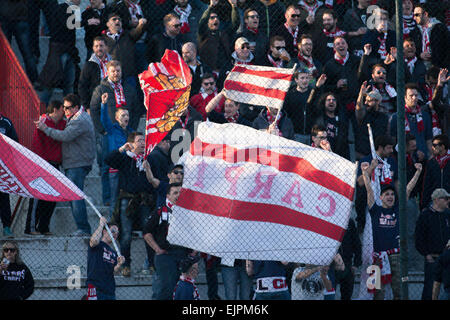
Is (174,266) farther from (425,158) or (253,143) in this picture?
(425,158)

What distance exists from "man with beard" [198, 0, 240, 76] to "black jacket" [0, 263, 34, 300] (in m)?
4.36

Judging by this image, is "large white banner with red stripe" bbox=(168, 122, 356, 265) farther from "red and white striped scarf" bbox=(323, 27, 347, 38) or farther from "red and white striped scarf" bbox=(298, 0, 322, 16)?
"red and white striped scarf" bbox=(298, 0, 322, 16)

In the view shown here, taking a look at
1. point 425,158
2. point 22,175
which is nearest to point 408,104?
point 425,158

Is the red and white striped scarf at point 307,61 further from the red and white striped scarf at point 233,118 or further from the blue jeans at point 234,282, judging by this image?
the blue jeans at point 234,282

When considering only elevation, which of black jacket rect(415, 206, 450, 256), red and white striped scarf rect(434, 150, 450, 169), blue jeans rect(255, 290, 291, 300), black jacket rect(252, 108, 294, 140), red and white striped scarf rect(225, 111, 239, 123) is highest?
red and white striped scarf rect(225, 111, 239, 123)

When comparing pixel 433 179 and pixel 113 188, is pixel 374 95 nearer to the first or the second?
pixel 433 179

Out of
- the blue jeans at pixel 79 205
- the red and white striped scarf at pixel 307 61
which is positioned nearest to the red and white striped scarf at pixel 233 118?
the red and white striped scarf at pixel 307 61

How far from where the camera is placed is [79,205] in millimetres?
15500

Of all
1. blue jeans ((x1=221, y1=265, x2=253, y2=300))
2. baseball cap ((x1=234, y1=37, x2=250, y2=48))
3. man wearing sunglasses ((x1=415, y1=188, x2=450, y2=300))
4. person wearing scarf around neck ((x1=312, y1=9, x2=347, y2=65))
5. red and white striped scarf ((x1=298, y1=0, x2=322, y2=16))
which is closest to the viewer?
blue jeans ((x1=221, y1=265, x2=253, y2=300))

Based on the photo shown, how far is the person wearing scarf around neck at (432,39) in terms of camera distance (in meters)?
18.0

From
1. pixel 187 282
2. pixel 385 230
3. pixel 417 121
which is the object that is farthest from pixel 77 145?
pixel 417 121

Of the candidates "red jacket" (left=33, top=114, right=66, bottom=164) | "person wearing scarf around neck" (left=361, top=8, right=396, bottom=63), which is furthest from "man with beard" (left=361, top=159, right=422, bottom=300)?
"red jacket" (left=33, top=114, right=66, bottom=164)

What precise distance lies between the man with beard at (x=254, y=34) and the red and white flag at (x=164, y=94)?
5.22ft

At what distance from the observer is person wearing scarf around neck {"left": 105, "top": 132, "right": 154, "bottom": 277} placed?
15297 millimetres
